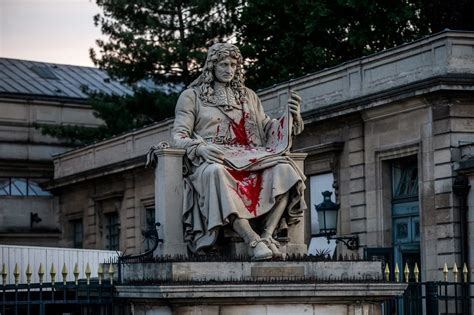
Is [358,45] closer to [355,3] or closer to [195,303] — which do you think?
[355,3]

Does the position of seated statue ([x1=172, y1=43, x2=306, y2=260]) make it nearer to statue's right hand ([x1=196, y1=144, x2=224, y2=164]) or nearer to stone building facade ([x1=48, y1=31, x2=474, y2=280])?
statue's right hand ([x1=196, y1=144, x2=224, y2=164])

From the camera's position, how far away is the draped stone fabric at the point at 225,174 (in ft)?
56.7

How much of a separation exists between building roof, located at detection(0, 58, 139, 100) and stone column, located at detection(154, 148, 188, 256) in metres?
37.6

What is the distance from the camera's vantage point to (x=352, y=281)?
16969 millimetres

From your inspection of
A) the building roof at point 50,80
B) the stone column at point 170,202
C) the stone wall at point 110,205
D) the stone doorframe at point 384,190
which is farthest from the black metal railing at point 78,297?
the building roof at point 50,80

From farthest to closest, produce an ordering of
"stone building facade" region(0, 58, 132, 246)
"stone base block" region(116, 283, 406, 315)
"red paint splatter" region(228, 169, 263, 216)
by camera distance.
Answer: "stone building facade" region(0, 58, 132, 246)
"red paint splatter" region(228, 169, 263, 216)
"stone base block" region(116, 283, 406, 315)

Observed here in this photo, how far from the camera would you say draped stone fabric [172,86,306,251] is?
56.7 ft

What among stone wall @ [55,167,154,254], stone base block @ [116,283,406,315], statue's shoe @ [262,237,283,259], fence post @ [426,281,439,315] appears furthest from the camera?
stone wall @ [55,167,154,254]

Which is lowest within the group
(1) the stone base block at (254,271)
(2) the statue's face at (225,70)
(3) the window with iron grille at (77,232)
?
(1) the stone base block at (254,271)

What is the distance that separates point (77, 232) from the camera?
169 feet

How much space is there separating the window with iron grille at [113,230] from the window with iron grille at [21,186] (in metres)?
5.98

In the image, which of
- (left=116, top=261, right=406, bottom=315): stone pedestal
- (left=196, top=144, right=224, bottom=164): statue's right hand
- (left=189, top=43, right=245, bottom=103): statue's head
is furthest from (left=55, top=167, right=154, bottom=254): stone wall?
(left=116, top=261, right=406, bottom=315): stone pedestal

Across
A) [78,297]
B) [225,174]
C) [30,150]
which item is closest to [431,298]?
[225,174]

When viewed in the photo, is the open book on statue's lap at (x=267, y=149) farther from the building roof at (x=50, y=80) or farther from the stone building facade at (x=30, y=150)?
the building roof at (x=50, y=80)
